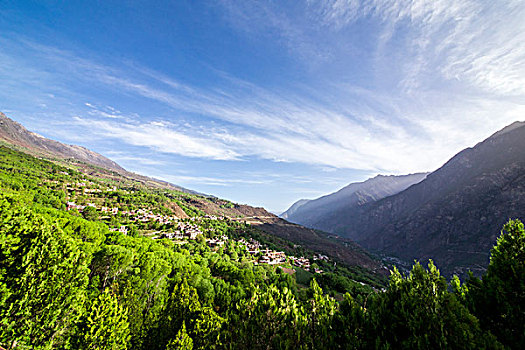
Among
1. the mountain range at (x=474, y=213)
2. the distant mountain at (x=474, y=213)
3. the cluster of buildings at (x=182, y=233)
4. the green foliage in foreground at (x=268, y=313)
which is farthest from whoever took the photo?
the distant mountain at (x=474, y=213)

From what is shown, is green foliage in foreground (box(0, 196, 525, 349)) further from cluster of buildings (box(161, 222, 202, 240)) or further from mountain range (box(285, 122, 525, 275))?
mountain range (box(285, 122, 525, 275))

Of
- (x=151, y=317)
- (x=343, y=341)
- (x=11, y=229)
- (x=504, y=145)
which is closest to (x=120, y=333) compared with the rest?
(x=151, y=317)

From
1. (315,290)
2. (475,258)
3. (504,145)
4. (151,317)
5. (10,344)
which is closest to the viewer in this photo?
(10,344)

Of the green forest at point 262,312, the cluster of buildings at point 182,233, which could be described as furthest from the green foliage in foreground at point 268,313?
the cluster of buildings at point 182,233

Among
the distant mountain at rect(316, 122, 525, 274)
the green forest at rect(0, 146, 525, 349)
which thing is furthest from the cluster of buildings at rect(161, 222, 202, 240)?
the distant mountain at rect(316, 122, 525, 274)

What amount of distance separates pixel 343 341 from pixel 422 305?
4125 millimetres

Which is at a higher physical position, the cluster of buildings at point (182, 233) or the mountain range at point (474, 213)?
the mountain range at point (474, 213)

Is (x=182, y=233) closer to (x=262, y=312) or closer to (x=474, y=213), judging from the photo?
(x=262, y=312)

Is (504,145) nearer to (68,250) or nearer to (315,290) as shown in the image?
(315,290)

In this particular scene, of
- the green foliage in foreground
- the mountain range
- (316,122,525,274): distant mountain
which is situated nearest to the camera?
the green foliage in foreground

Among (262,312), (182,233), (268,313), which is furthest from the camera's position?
(182,233)

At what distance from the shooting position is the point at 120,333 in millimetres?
13508

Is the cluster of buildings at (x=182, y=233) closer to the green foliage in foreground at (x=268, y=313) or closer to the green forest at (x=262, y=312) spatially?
the green forest at (x=262, y=312)

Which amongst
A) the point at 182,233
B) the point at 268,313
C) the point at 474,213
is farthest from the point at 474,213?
the point at 268,313
